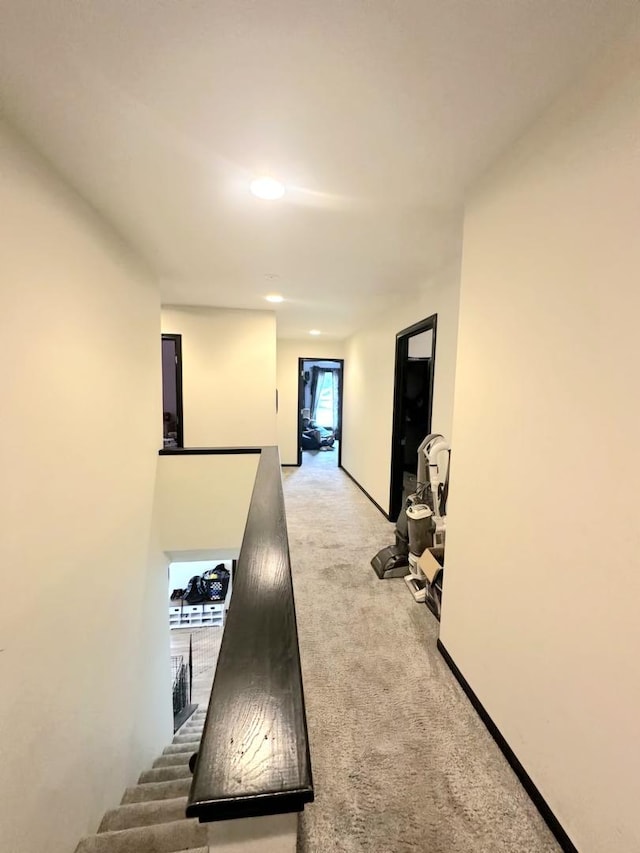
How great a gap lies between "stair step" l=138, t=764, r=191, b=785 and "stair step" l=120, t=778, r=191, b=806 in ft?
1.02

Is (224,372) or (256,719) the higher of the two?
(224,372)

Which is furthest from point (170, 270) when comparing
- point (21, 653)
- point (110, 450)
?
point (21, 653)

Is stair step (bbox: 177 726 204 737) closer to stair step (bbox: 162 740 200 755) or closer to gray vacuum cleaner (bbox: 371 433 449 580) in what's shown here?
stair step (bbox: 162 740 200 755)

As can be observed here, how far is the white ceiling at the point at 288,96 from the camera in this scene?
3.01 ft

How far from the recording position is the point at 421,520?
271 centimetres

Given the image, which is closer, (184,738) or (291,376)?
(184,738)

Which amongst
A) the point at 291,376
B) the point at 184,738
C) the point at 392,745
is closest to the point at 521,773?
the point at 392,745

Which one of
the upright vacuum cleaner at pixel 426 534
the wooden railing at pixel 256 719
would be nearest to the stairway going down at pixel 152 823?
the wooden railing at pixel 256 719

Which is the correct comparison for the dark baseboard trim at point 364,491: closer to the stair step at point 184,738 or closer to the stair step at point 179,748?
the stair step at point 179,748

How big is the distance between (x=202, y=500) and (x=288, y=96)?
3.28m

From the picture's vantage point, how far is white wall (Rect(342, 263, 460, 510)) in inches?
112

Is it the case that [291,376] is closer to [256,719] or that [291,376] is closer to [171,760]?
[171,760]

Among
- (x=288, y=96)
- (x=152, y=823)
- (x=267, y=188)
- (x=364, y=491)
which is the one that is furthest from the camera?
(x=364, y=491)

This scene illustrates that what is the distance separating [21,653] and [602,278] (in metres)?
2.41
